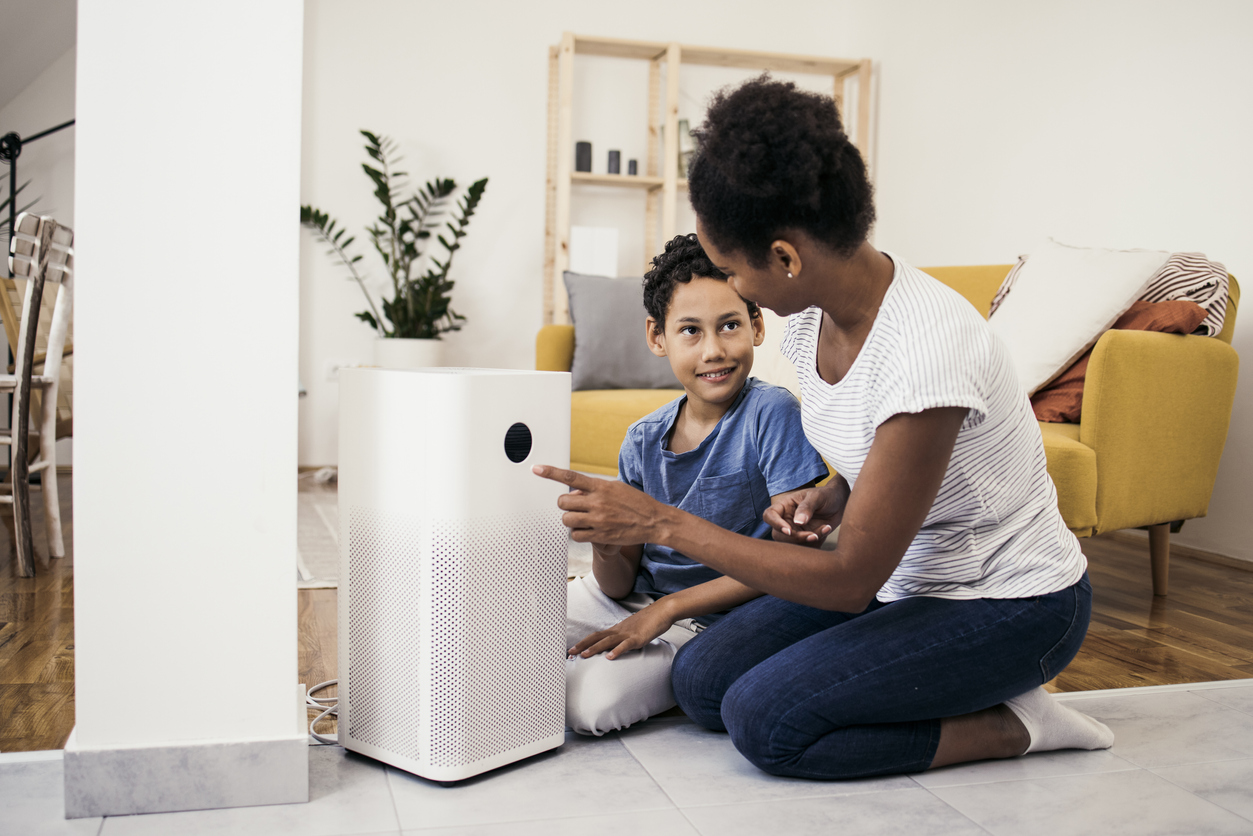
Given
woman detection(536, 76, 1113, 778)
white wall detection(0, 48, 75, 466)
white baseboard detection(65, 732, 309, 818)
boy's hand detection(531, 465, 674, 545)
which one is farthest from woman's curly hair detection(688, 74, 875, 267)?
white wall detection(0, 48, 75, 466)

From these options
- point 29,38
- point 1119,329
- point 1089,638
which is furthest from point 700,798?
point 29,38

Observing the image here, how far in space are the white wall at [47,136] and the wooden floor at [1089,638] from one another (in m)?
1.89

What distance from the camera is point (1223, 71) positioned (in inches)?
102

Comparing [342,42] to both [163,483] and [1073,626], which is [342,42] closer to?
[163,483]

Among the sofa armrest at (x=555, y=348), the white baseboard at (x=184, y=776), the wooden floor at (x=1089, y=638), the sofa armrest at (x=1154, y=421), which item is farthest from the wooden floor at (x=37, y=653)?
the sofa armrest at (x=1154, y=421)

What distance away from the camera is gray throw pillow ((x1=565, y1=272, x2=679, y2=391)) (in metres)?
3.05

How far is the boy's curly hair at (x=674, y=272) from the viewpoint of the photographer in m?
1.42

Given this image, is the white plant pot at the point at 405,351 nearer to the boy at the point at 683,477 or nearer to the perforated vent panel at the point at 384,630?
the boy at the point at 683,477

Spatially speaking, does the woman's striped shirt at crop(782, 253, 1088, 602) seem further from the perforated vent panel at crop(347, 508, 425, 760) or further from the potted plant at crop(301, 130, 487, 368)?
the potted plant at crop(301, 130, 487, 368)

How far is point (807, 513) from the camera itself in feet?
3.81

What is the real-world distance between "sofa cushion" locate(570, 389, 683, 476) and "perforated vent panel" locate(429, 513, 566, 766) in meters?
1.41

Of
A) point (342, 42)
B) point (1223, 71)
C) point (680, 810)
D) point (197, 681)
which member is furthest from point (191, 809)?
point (342, 42)

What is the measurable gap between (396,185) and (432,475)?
324 cm

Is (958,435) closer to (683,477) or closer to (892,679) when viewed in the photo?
(892,679)
